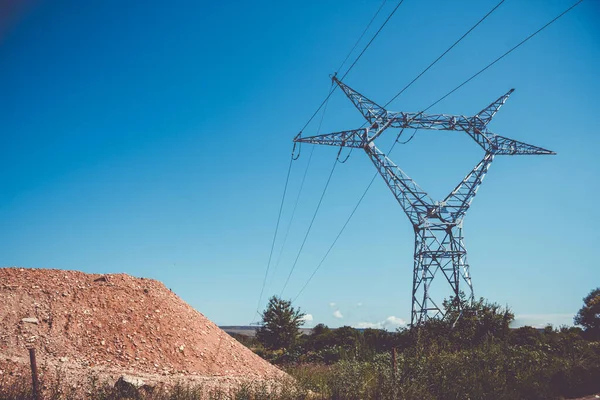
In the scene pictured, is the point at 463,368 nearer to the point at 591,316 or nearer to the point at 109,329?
the point at 109,329

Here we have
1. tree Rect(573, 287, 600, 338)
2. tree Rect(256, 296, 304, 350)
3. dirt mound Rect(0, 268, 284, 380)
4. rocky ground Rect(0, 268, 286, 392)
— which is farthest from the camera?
tree Rect(573, 287, 600, 338)

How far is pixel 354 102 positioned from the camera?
22.8 metres

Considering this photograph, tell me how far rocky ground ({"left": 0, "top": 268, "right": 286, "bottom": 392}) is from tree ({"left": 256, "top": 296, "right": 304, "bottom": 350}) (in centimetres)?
950

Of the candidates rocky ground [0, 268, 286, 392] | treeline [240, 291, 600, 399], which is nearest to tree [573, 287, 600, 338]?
treeline [240, 291, 600, 399]

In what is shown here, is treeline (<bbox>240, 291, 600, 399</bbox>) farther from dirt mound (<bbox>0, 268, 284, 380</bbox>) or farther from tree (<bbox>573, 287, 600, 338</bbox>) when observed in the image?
tree (<bbox>573, 287, 600, 338</bbox>)

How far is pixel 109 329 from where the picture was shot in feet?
56.0

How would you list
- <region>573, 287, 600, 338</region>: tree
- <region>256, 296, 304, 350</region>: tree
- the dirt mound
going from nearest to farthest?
the dirt mound < <region>256, 296, 304, 350</region>: tree < <region>573, 287, 600, 338</region>: tree

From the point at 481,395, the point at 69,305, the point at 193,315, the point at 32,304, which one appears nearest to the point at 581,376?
the point at 481,395

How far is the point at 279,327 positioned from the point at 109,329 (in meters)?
16.0

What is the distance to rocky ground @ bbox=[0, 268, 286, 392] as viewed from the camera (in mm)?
14766

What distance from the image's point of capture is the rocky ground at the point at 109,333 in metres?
14.8

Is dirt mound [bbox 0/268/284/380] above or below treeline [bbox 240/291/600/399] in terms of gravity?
above

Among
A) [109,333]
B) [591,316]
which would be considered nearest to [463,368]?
[109,333]

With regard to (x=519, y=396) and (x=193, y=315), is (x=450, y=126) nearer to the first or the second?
(x=519, y=396)
